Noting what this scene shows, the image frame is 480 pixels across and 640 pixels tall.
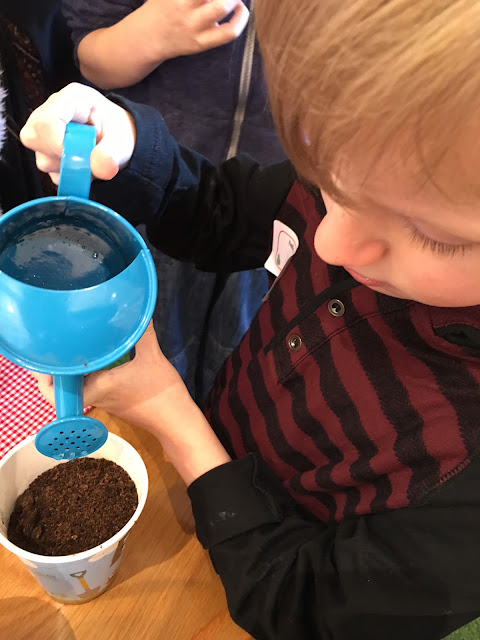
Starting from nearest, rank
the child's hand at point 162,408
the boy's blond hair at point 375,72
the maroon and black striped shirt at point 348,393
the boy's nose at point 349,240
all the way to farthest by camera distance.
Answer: the boy's blond hair at point 375,72
the boy's nose at point 349,240
the maroon and black striped shirt at point 348,393
the child's hand at point 162,408

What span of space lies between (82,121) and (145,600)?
50cm

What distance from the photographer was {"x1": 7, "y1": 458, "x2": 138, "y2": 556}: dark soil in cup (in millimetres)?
541

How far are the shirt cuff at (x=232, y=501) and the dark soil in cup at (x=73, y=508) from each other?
79mm

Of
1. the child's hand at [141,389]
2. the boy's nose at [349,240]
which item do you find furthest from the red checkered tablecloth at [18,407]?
the boy's nose at [349,240]

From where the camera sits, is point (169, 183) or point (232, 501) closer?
point (232, 501)

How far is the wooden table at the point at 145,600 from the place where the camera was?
0.52 m

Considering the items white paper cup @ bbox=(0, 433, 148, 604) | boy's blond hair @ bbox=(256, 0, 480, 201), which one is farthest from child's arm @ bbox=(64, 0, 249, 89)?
white paper cup @ bbox=(0, 433, 148, 604)

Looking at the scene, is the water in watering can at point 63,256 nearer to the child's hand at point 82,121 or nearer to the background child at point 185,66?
the child's hand at point 82,121

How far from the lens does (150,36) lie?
802 millimetres

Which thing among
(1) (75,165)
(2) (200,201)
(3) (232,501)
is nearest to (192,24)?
(2) (200,201)

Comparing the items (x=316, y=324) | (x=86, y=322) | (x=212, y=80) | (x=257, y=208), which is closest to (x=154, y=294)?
(x=86, y=322)

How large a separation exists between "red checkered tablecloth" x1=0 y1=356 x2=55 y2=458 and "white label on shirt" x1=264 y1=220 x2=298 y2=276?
1.16 feet

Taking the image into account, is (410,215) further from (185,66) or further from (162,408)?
(185,66)

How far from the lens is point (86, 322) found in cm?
42
